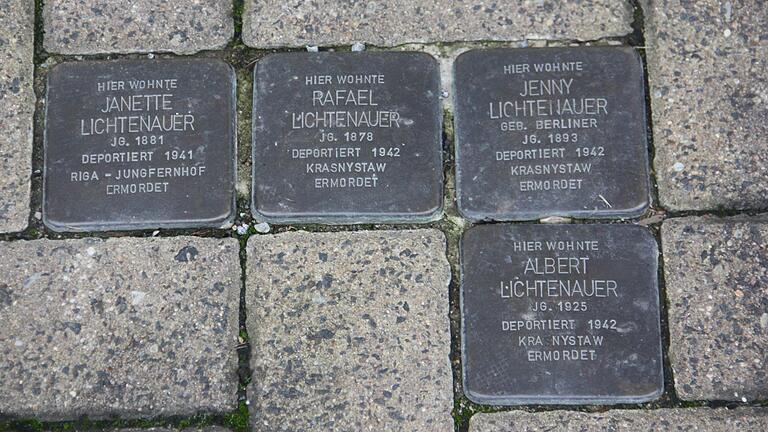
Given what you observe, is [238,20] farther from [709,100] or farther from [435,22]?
[709,100]

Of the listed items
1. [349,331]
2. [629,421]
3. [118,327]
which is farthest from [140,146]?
[629,421]

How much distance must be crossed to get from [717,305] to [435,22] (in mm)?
1059

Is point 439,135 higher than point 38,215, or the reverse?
point 439,135

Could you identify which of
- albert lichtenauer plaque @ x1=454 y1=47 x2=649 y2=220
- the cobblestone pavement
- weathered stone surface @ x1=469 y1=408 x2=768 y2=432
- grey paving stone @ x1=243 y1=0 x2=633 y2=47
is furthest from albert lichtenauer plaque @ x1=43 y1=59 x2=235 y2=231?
weathered stone surface @ x1=469 y1=408 x2=768 y2=432

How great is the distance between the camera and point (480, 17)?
1.87 metres

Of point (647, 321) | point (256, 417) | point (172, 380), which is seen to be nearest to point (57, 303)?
point (172, 380)

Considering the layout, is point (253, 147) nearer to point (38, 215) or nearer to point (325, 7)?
point (325, 7)

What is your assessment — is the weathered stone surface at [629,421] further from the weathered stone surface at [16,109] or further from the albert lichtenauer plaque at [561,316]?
the weathered stone surface at [16,109]

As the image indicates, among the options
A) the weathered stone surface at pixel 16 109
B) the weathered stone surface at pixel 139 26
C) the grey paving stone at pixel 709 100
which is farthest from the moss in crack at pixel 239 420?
the grey paving stone at pixel 709 100

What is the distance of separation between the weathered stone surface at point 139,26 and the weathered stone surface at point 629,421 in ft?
4.15

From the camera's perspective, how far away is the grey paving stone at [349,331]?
66.7 inches

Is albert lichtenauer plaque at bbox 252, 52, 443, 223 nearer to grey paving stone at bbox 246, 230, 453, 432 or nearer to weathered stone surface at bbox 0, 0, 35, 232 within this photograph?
grey paving stone at bbox 246, 230, 453, 432

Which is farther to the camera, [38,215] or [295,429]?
[38,215]

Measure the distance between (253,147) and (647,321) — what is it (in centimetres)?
111
